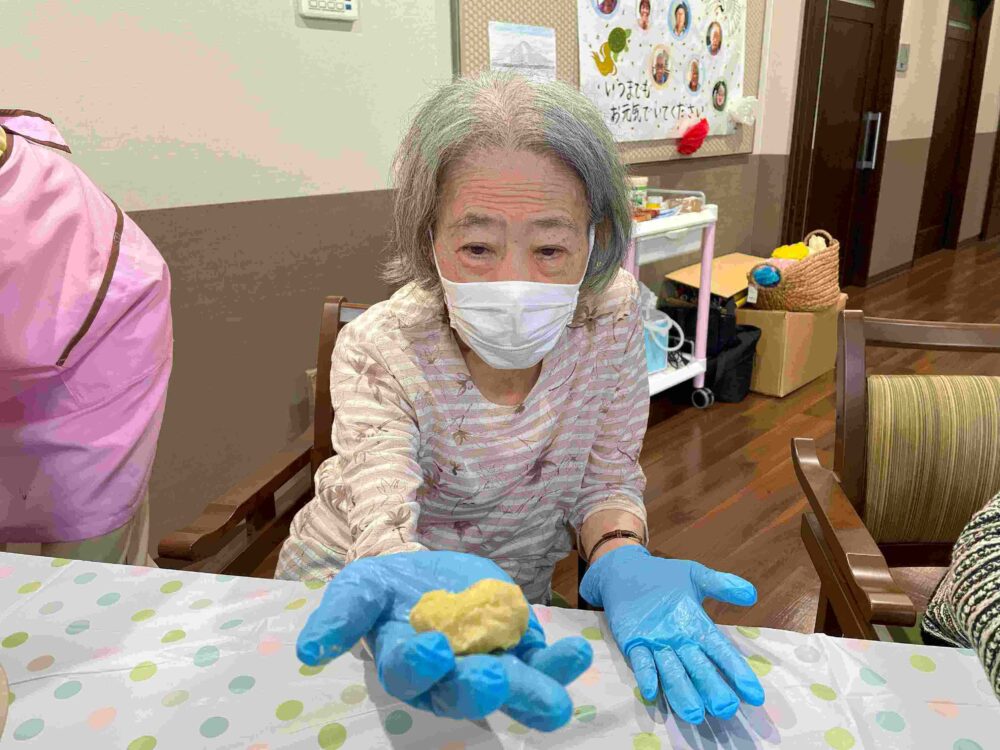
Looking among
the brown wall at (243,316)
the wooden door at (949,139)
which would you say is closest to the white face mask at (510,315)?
the brown wall at (243,316)

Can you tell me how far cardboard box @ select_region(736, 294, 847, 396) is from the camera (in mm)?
3180

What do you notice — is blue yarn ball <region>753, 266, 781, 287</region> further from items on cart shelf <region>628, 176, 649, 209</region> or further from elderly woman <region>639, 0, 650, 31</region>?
elderly woman <region>639, 0, 650, 31</region>

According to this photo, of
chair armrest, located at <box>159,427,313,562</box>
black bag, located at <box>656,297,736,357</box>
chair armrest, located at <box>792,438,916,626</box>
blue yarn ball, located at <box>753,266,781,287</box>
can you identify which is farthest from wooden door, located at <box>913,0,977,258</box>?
chair armrest, located at <box>159,427,313,562</box>

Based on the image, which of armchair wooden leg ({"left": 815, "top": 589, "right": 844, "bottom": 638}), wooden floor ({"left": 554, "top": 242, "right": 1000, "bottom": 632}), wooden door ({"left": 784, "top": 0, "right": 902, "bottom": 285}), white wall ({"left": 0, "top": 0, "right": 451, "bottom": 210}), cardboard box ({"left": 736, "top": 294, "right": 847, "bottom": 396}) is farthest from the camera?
wooden door ({"left": 784, "top": 0, "right": 902, "bottom": 285})

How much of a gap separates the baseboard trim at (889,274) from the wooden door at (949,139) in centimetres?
36

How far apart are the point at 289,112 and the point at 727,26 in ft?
8.06

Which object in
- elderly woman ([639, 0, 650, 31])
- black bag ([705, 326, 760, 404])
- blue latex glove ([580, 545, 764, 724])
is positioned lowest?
black bag ([705, 326, 760, 404])

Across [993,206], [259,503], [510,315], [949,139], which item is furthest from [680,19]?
[993,206]

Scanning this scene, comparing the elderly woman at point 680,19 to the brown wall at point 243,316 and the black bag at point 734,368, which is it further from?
the brown wall at point 243,316

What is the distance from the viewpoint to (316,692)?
0.65m

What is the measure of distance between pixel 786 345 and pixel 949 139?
14.3 feet

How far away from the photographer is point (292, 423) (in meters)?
2.21

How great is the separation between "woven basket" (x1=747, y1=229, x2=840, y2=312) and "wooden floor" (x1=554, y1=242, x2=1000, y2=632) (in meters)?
0.42

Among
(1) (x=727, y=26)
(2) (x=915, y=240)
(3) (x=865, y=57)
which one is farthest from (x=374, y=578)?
(2) (x=915, y=240)
